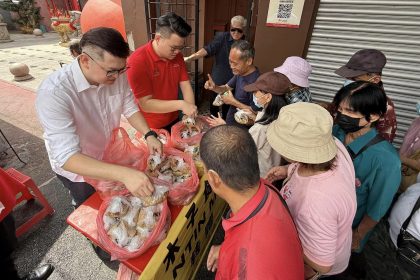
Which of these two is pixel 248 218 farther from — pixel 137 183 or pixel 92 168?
pixel 92 168

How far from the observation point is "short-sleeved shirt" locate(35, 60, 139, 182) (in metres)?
1.50

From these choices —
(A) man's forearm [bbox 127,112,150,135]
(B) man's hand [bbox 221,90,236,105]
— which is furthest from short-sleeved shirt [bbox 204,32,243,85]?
(A) man's forearm [bbox 127,112,150,135]

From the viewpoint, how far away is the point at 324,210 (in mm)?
1214

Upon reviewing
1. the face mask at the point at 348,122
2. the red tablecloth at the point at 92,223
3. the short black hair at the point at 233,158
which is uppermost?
the short black hair at the point at 233,158

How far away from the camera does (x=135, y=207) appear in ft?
5.05

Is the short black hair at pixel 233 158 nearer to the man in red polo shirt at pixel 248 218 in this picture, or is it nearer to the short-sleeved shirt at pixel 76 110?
the man in red polo shirt at pixel 248 218

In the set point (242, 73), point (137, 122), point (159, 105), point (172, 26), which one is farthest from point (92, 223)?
point (242, 73)

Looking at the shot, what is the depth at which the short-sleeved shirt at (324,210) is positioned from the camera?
1219 millimetres

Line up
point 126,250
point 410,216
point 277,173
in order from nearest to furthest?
point 126,250, point 410,216, point 277,173

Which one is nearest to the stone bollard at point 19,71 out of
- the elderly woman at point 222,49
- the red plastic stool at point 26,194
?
the red plastic stool at point 26,194

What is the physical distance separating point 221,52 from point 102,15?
3207mm

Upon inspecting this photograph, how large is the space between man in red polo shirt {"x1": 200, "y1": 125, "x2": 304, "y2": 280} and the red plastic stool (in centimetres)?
266

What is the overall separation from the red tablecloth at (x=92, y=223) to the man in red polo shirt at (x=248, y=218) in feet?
1.69

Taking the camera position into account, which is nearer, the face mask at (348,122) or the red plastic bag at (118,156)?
the red plastic bag at (118,156)
